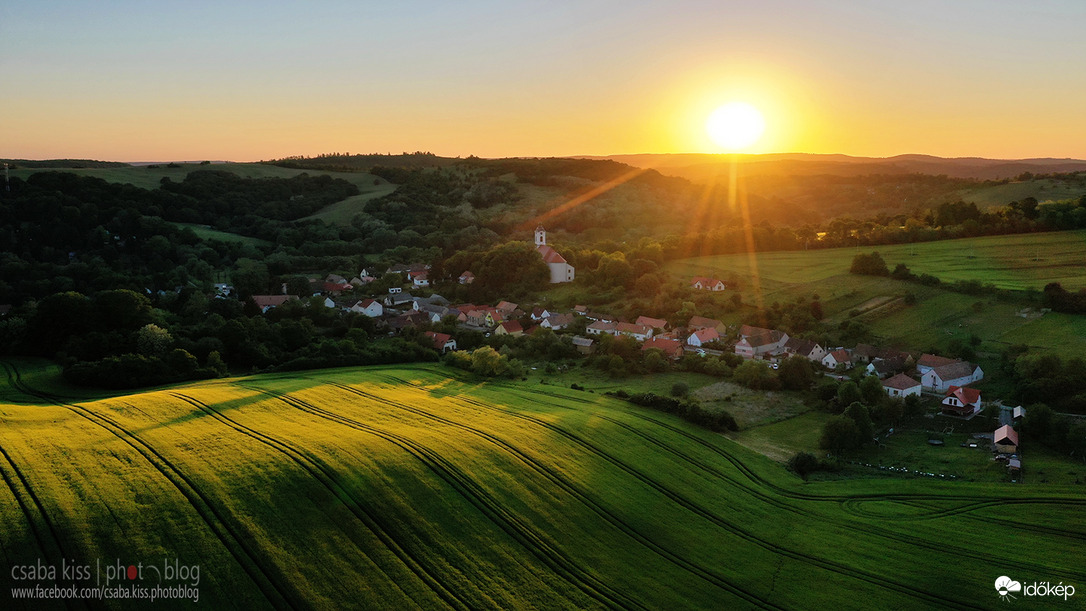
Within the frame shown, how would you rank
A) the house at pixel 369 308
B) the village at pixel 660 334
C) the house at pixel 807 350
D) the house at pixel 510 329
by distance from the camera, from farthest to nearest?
the house at pixel 369 308, the house at pixel 510 329, the house at pixel 807 350, the village at pixel 660 334

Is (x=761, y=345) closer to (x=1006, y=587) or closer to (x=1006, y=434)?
(x=1006, y=434)

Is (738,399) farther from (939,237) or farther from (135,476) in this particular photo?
(939,237)

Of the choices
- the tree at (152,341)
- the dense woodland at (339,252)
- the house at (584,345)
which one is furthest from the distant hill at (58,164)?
the house at (584,345)

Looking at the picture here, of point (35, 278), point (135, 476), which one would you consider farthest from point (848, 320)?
point (35, 278)

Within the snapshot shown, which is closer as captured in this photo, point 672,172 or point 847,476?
point 847,476

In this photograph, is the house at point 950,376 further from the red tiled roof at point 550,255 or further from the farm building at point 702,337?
the red tiled roof at point 550,255

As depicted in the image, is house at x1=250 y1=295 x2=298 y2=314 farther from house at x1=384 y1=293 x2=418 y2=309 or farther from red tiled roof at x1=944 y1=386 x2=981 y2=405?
red tiled roof at x1=944 y1=386 x2=981 y2=405

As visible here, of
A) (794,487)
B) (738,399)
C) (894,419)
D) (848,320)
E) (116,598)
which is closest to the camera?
(116,598)
